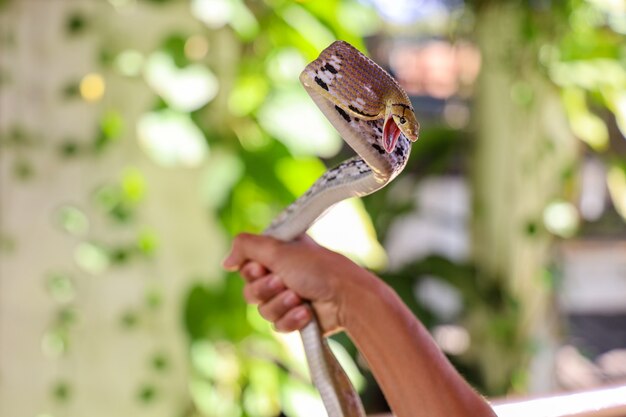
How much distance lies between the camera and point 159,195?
5.08 ft

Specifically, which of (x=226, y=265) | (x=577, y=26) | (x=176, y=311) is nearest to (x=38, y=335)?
(x=176, y=311)

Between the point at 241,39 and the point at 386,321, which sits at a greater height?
the point at 386,321

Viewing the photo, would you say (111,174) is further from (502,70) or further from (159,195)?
(502,70)

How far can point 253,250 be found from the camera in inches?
29.8

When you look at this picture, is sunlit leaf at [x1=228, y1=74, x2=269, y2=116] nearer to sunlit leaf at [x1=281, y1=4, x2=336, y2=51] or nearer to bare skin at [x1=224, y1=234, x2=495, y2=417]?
sunlit leaf at [x1=281, y1=4, x2=336, y2=51]

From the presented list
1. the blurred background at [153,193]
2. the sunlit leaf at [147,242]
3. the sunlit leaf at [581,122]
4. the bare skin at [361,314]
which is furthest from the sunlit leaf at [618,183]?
the bare skin at [361,314]

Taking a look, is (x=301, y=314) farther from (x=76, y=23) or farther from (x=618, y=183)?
(x=618, y=183)

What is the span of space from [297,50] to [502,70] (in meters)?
0.74

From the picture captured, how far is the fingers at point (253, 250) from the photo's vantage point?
75cm

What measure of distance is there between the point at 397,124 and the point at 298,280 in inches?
9.4

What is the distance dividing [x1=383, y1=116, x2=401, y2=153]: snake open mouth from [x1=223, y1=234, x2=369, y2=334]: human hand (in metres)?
0.21

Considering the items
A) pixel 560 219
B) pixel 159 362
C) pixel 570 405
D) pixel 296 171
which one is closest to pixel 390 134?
pixel 570 405

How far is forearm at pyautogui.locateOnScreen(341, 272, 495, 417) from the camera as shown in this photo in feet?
2.18

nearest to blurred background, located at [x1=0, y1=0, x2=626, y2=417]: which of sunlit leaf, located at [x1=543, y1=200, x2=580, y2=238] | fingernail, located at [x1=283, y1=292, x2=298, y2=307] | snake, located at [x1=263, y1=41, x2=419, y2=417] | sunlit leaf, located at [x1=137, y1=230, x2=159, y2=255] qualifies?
sunlit leaf, located at [x1=137, y1=230, x2=159, y2=255]
